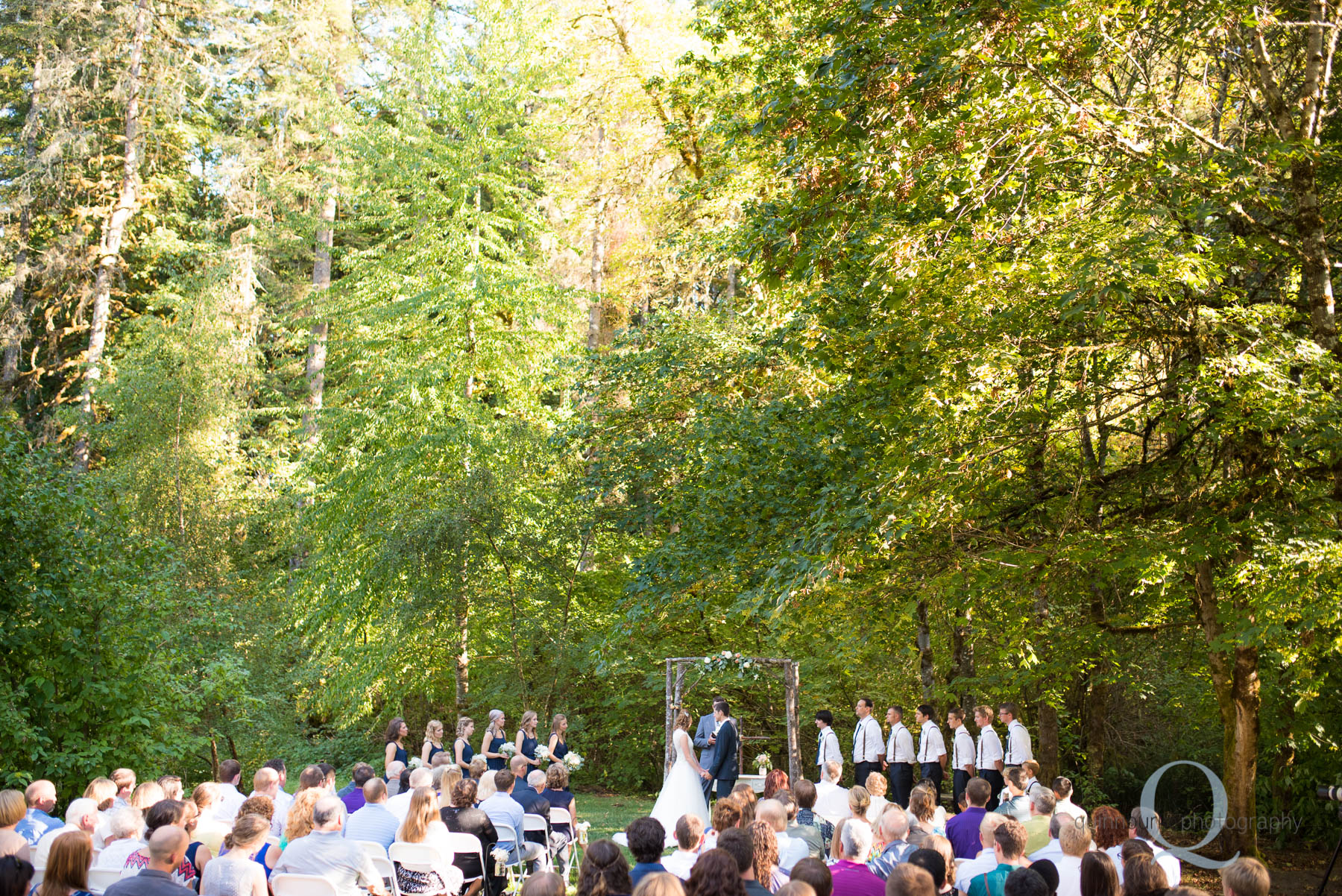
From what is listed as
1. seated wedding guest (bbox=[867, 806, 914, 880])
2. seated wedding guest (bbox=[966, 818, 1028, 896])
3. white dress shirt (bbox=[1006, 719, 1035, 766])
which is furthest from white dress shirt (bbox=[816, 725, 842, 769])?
seated wedding guest (bbox=[966, 818, 1028, 896])

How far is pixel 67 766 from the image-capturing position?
947 centimetres

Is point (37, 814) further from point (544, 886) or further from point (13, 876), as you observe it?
point (544, 886)

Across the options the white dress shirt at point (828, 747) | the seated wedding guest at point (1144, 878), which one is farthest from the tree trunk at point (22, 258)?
the seated wedding guest at point (1144, 878)

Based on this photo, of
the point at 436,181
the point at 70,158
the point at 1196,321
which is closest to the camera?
the point at 1196,321

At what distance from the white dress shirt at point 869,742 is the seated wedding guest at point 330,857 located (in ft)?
23.4

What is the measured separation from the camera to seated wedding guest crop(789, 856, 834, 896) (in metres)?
4.35

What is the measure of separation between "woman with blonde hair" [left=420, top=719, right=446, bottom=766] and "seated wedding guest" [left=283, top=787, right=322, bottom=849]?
3627 millimetres

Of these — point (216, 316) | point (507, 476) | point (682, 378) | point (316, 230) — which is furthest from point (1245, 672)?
point (316, 230)

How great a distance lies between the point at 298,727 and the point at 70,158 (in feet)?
51.0

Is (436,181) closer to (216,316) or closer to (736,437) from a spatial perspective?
(216,316)

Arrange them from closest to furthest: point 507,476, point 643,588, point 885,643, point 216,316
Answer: point 643,588 < point 885,643 < point 507,476 < point 216,316

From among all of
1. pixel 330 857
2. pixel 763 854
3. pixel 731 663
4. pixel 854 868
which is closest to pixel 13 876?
pixel 330 857

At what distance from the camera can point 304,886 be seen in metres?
5.18

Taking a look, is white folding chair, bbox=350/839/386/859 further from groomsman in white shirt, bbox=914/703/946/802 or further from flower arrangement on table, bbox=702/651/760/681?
groomsman in white shirt, bbox=914/703/946/802
